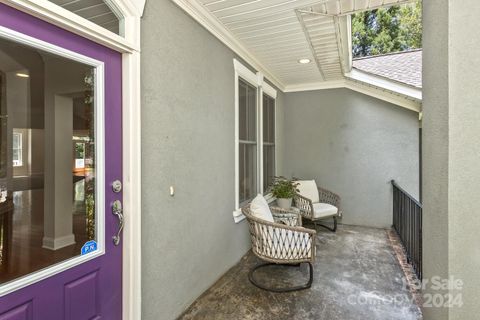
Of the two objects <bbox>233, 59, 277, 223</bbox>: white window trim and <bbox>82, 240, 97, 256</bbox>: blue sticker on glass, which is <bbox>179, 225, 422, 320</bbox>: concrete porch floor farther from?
<bbox>82, 240, 97, 256</bbox>: blue sticker on glass

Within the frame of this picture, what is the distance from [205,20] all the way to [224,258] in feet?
8.51

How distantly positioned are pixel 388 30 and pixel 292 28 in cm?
1174

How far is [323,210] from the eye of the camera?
4.43 m

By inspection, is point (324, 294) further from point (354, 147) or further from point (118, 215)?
point (354, 147)

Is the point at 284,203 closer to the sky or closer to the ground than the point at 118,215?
closer to the ground

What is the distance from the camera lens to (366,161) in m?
4.94

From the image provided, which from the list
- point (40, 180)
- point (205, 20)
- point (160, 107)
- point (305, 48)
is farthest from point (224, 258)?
point (305, 48)

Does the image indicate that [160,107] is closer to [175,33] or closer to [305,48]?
[175,33]

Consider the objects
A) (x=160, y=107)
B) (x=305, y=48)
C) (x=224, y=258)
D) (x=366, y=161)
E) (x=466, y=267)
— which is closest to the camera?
(x=466, y=267)

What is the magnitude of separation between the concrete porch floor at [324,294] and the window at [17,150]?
1.76 m

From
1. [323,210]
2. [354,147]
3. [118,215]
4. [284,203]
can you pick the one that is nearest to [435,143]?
[118,215]

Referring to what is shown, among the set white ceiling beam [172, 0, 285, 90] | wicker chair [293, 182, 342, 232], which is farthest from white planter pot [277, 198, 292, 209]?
white ceiling beam [172, 0, 285, 90]

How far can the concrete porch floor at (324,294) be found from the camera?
7.43 ft

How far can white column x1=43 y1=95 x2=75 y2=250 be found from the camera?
Answer: 4.51 feet
